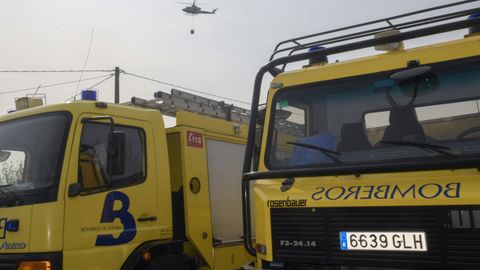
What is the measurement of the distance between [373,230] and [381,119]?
96 cm

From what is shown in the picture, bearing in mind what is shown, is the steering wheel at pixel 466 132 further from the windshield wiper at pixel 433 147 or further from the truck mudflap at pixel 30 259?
the truck mudflap at pixel 30 259

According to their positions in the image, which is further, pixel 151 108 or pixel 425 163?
pixel 151 108

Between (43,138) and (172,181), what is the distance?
1.67 meters

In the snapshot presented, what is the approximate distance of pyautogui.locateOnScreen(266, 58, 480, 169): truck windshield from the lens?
3.65 m

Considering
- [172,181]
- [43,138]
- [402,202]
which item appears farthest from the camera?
[172,181]

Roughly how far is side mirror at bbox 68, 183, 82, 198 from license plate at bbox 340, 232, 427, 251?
2426 millimetres

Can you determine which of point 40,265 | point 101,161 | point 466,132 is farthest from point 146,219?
point 466,132

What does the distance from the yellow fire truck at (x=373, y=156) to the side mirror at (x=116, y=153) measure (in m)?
1.28

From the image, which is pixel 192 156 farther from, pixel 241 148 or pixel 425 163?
pixel 425 163

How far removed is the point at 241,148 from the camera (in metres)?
6.94

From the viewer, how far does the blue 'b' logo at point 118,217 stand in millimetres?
4785

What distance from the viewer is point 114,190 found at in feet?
16.0

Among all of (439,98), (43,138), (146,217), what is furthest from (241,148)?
(439,98)

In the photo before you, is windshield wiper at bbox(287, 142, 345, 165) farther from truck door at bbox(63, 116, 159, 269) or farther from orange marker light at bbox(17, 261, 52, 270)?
orange marker light at bbox(17, 261, 52, 270)
